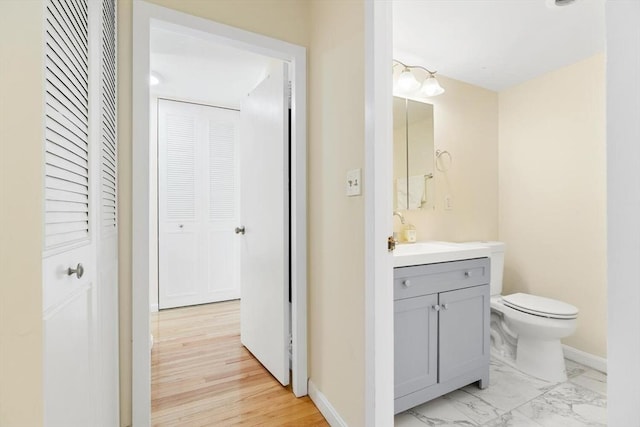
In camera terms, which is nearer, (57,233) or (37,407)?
(37,407)

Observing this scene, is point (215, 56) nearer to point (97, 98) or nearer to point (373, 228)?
point (97, 98)

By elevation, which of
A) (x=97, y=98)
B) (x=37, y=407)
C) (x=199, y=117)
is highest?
(x=199, y=117)

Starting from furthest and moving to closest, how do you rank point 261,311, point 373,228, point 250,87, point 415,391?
point 250,87, point 261,311, point 415,391, point 373,228

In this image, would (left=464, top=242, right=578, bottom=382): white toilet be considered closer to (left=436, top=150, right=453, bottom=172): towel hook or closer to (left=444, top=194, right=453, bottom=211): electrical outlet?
(left=444, top=194, right=453, bottom=211): electrical outlet

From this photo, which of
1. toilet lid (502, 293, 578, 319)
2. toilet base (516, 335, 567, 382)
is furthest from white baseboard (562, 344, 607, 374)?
toilet lid (502, 293, 578, 319)

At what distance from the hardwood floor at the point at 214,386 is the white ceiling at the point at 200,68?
7.19 feet

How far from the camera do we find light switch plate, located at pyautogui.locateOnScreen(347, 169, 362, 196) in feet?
4.21

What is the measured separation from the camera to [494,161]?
2768mm

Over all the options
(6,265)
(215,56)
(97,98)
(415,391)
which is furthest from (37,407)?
(215,56)

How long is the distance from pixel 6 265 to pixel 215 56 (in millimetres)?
2415

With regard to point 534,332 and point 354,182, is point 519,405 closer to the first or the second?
point 534,332

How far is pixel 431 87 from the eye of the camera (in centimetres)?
226

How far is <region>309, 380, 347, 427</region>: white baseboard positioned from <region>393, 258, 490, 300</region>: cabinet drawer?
0.64 meters

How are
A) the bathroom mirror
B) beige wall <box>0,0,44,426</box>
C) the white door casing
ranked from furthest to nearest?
the bathroom mirror
the white door casing
beige wall <box>0,0,44,426</box>
